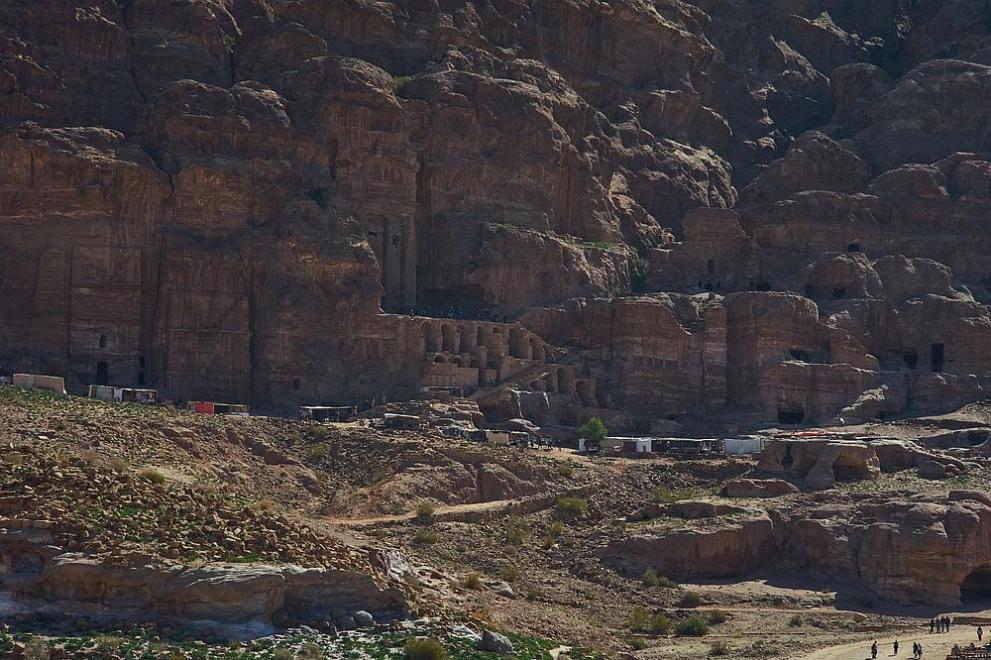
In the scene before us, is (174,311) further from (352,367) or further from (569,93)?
(569,93)

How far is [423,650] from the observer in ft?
160

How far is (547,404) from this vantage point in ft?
281

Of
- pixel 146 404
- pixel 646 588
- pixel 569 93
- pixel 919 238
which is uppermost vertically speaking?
pixel 569 93

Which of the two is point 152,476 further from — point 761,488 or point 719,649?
point 761,488

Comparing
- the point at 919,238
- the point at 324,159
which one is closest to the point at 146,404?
the point at 324,159

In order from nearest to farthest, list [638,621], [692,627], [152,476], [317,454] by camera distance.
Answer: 1. [152,476]
2. [638,621]
3. [692,627]
4. [317,454]

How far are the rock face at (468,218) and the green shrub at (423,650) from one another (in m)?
33.4

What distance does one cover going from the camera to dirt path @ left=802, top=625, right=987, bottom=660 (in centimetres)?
5944

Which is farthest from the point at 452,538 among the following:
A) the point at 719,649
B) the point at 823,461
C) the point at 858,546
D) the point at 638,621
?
the point at 823,461

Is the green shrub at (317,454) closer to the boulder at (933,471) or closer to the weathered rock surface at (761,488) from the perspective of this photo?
the weathered rock surface at (761,488)

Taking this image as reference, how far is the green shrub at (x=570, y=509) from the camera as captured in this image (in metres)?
71.9

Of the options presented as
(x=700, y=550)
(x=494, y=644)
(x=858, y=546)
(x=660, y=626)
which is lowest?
(x=660, y=626)

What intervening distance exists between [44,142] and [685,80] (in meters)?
40.0

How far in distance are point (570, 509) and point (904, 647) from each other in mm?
14889
